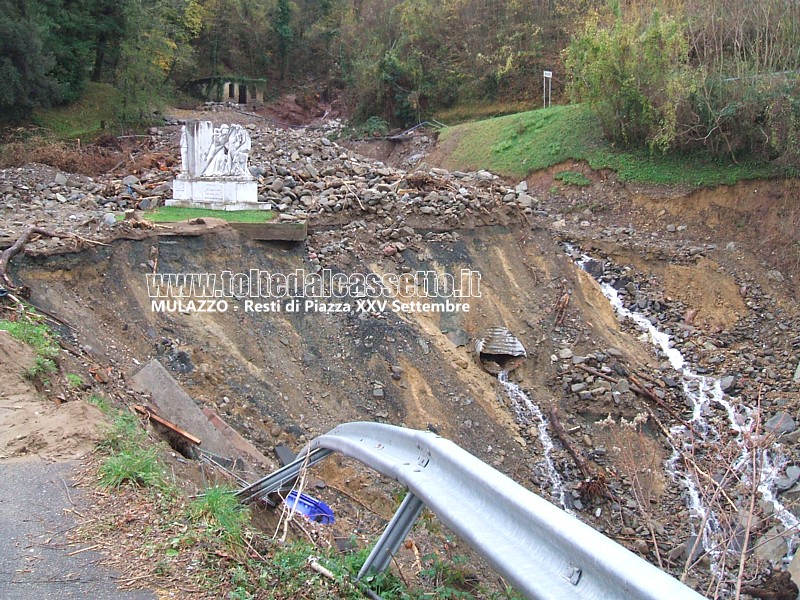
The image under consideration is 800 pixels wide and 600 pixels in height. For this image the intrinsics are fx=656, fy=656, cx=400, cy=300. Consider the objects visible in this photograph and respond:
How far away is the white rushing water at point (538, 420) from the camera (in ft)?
32.2

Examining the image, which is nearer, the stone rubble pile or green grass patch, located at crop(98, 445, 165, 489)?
green grass patch, located at crop(98, 445, 165, 489)

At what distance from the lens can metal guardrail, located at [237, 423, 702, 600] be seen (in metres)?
1.75

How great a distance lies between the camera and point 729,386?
Result: 12.0 metres

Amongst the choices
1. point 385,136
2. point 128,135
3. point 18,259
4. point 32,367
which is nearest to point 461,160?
point 385,136

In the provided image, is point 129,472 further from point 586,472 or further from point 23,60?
point 23,60

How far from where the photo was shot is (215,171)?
1255 cm

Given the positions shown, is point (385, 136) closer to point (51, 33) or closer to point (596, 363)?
point (51, 33)

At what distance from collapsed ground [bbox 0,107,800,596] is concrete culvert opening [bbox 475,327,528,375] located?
19 centimetres

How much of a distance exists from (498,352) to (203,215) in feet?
19.0

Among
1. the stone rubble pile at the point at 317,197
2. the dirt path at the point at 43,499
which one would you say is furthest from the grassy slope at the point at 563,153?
the dirt path at the point at 43,499

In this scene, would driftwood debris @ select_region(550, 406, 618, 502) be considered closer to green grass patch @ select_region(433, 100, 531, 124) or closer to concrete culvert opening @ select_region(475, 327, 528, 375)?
concrete culvert opening @ select_region(475, 327, 528, 375)

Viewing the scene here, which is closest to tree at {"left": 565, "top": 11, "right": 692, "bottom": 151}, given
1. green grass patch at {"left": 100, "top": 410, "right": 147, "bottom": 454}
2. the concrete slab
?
the concrete slab

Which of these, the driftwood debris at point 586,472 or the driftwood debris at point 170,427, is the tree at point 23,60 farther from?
the driftwood debris at point 586,472

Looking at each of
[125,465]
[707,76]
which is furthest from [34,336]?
[707,76]
